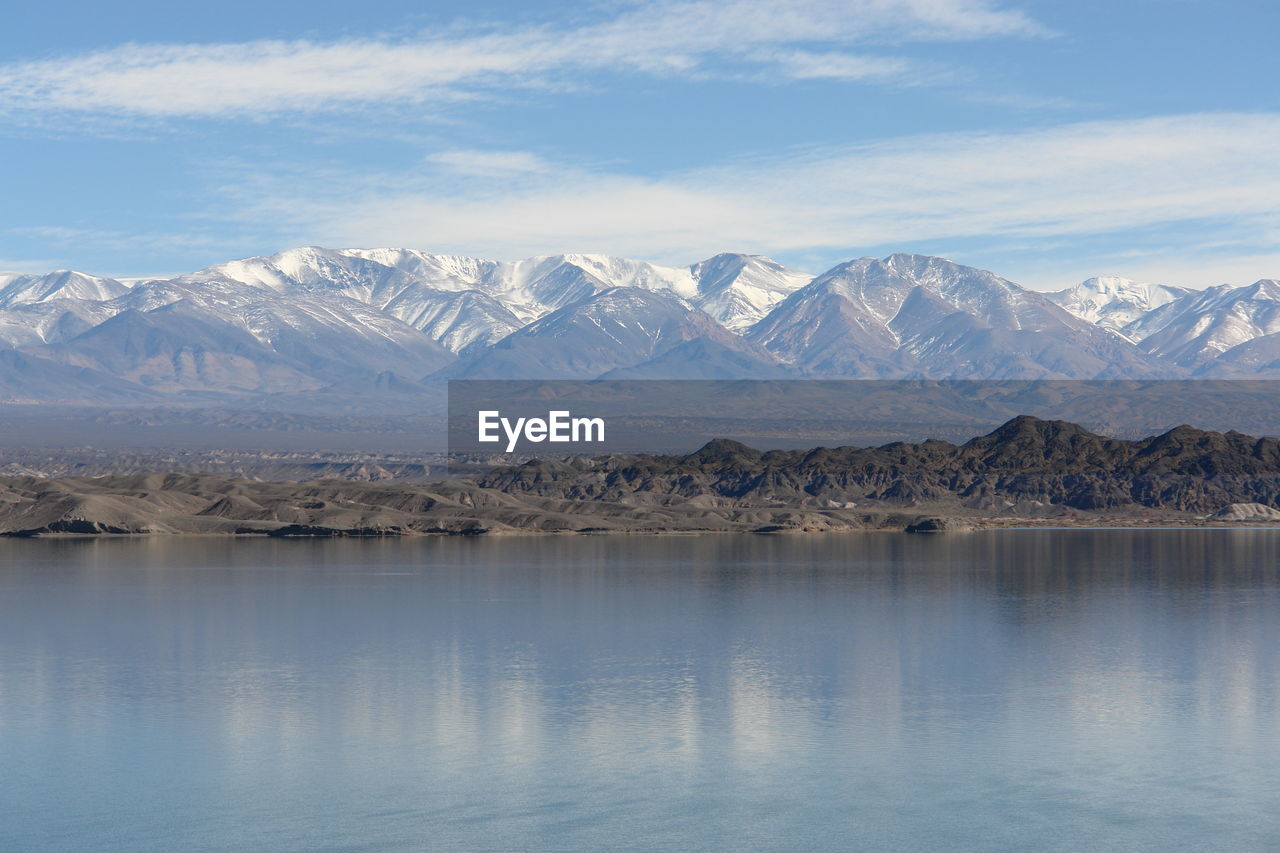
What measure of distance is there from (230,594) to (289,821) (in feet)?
200

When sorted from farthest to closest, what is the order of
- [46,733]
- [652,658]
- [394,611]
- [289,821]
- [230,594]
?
1. [230,594]
2. [394,611]
3. [652,658]
4. [46,733]
5. [289,821]

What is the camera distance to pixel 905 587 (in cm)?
9994

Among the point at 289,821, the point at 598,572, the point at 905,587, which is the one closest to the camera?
the point at 289,821

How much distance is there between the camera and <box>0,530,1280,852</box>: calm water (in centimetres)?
3503

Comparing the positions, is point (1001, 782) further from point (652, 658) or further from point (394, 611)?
point (394, 611)

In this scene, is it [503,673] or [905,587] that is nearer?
[503,673]

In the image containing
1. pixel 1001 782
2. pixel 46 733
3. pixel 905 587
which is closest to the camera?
pixel 1001 782

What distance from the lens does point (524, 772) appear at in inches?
1550

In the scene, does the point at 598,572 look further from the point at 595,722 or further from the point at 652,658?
the point at 595,722

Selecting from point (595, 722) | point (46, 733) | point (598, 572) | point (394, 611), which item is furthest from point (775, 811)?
point (598, 572)

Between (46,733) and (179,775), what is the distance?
7.71 metres

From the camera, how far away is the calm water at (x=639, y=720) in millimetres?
35031

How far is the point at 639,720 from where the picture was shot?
46.4 metres

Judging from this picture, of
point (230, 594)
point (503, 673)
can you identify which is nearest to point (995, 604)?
point (503, 673)
